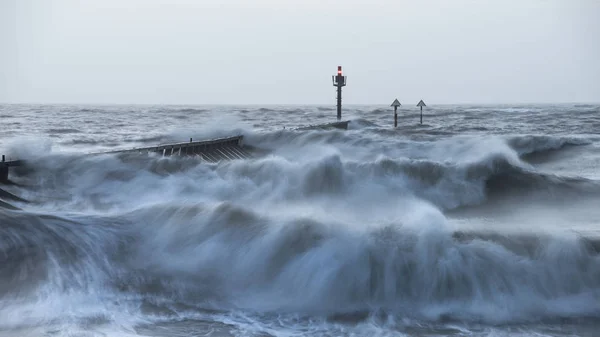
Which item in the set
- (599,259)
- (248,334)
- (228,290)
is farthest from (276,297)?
(599,259)

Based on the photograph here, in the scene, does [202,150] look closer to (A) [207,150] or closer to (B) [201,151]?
(B) [201,151]

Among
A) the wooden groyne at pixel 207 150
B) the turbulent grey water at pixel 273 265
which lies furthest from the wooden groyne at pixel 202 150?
the turbulent grey water at pixel 273 265

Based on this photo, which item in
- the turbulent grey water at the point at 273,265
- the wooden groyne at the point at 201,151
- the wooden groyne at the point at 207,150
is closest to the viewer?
the turbulent grey water at the point at 273,265

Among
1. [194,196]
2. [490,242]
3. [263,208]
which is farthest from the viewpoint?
[194,196]

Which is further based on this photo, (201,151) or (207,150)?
(207,150)

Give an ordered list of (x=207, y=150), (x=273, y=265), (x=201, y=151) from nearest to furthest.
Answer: (x=273, y=265)
(x=201, y=151)
(x=207, y=150)

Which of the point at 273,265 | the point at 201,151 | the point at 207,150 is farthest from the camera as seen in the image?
the point at 207,150

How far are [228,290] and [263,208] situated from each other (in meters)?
2.81

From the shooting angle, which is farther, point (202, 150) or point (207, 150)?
point (207, 150)

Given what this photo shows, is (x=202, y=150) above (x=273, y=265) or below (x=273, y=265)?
above

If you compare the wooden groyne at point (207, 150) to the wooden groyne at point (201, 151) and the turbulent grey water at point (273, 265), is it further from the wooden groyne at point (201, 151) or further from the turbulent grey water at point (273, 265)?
the turbulent grey water at point (273, 265)

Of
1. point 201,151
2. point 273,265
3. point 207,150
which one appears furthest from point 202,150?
point 273,265

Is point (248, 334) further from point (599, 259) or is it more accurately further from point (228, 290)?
point (599, 259)

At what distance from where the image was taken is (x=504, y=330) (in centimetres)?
491
